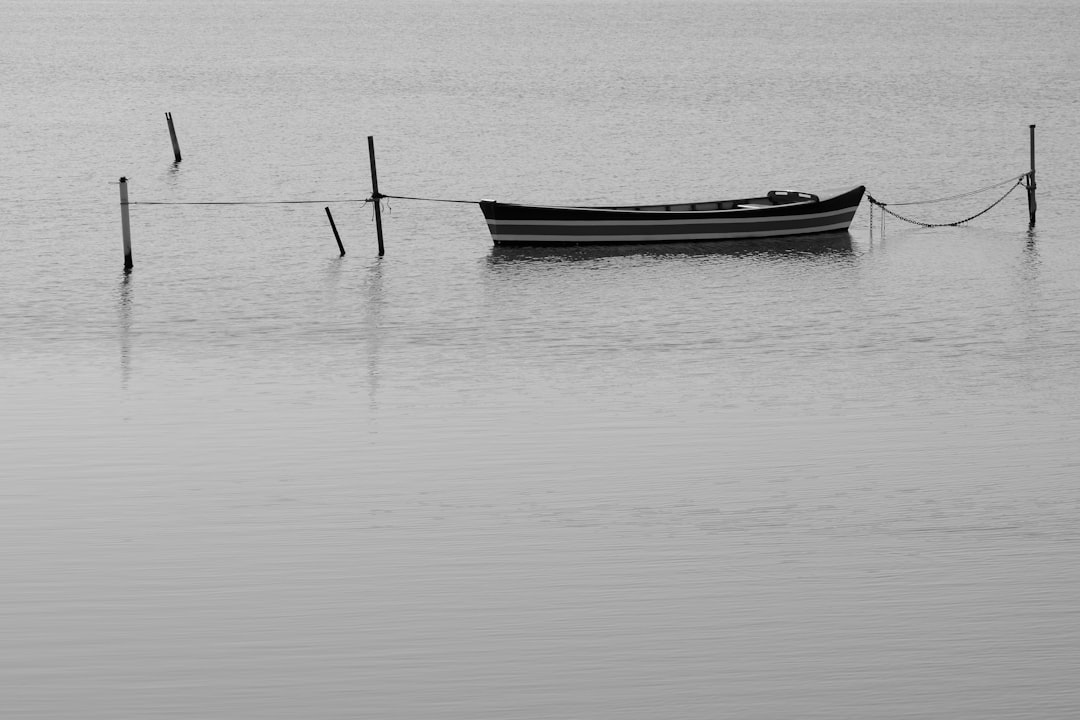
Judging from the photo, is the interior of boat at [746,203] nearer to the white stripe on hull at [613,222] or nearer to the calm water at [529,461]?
the white stripe on hull at [613,222]

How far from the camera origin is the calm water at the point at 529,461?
38.2ft

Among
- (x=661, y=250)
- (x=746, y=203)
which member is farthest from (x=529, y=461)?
(x=746, y=203)

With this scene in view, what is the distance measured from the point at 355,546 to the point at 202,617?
2153mm

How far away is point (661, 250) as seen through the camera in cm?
3281

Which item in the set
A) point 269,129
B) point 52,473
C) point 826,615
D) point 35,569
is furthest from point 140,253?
point 269,129

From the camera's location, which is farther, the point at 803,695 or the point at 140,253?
the point at 140,253

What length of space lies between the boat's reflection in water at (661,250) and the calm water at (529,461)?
0.46 ft

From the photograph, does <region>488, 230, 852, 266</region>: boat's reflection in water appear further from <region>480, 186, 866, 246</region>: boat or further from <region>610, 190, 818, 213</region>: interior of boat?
<region>610, 190, 818, 213</region>: interior of boat

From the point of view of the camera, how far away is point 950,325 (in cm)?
2548

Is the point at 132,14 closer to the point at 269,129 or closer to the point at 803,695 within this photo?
the point at 269,129

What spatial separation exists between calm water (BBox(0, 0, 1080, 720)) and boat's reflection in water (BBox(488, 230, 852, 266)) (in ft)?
0.46

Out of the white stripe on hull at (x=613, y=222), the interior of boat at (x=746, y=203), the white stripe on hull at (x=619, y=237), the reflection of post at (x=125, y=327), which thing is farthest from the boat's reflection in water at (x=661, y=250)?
the reflection of post at (x=125, y=327)

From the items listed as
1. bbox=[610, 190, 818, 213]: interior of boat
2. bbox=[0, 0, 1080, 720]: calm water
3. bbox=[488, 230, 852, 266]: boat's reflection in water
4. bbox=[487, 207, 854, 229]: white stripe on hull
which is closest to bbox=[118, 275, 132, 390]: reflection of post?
bbox=[0, 0, 1080, 720]: calm water

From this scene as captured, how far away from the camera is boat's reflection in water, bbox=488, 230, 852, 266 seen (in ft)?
107
